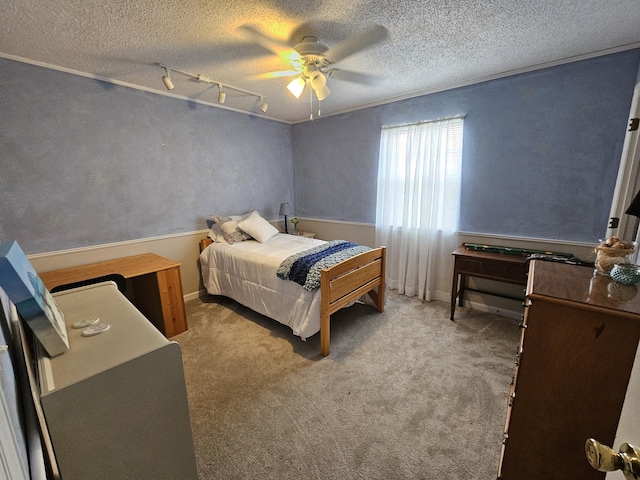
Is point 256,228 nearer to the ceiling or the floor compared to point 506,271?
nearer to the ceiling

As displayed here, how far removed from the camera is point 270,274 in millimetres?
2621

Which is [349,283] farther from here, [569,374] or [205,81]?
[205,81]

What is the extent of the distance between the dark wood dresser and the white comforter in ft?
4.81

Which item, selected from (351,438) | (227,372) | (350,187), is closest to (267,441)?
(351,438)

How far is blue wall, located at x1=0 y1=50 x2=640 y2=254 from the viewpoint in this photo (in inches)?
87.8

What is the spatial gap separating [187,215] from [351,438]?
2956 mm

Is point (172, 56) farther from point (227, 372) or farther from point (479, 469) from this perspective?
point (479, 469)

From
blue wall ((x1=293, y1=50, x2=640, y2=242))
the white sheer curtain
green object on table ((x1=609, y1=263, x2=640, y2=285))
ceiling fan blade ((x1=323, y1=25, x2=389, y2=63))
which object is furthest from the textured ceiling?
green object on table ((x1=609, y1=263, x2=640, y2=285))

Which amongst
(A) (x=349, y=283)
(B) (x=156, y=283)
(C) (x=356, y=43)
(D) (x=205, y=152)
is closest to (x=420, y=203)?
(A) (x=349, y=283)

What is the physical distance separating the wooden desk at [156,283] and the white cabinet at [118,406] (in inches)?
60.2

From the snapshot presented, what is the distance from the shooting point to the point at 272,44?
6.15 feet

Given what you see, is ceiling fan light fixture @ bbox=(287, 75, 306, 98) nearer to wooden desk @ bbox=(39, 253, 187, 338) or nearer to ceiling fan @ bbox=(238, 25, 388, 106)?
ceiling fan @ bbox=(238, 25, 388, 106)

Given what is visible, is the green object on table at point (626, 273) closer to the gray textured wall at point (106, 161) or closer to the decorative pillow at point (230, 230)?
the decorative pillow at point (230, 230)

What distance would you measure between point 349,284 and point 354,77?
6.61ft
